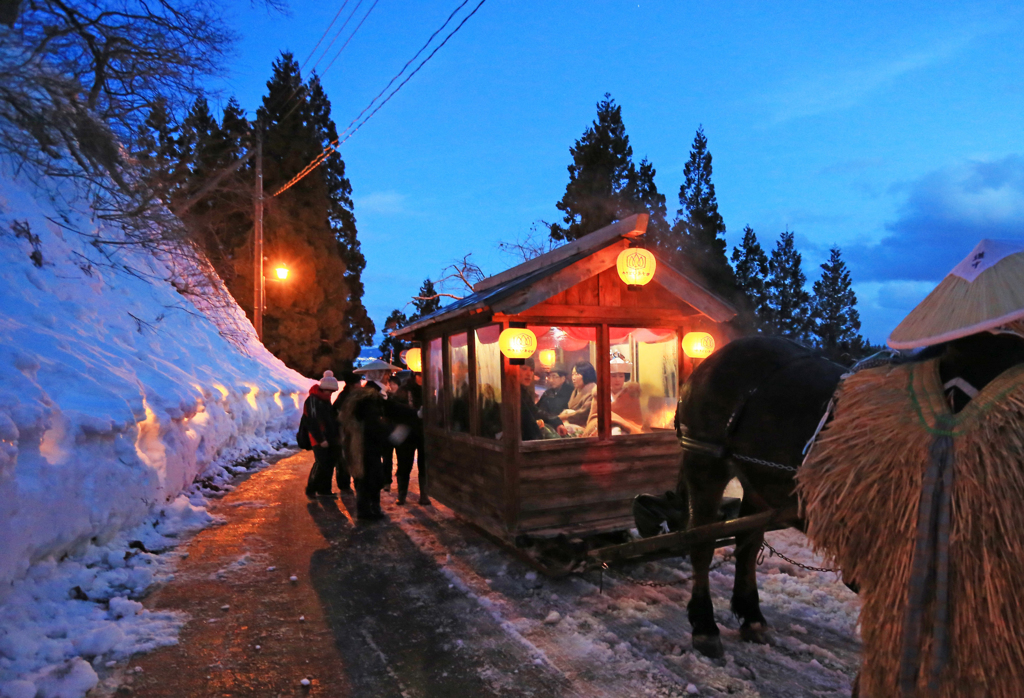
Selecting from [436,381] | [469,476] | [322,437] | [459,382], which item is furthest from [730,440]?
[322,437]

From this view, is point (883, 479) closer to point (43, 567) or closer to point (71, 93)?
point (43, 567)

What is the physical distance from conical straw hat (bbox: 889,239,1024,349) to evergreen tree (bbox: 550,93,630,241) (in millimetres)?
20880

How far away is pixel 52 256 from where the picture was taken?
10156mm

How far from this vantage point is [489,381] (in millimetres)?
Answer: 6266

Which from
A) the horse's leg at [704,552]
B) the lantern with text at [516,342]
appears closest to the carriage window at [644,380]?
the lantern with text at [516,342]

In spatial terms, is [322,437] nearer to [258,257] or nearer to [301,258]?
[258,257]

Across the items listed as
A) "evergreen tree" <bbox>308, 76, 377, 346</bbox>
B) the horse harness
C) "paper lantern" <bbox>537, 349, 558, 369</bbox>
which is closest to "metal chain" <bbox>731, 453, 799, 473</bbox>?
the horse harness

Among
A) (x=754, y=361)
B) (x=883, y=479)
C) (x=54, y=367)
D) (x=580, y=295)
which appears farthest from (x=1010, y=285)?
(x=54, y=367)

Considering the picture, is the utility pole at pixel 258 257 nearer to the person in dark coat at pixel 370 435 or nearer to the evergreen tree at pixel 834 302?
the person in dark coat at pixel 370 435

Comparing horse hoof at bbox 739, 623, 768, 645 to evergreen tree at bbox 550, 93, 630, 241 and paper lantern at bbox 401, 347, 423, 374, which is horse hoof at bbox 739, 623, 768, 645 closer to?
paper lantern at bbox 401, 347, 423, 374

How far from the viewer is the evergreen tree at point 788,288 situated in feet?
90.4

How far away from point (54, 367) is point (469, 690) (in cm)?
586

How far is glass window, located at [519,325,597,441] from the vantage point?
6.00 meters

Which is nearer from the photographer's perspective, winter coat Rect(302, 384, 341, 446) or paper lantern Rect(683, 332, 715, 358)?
paper lantern Rect(683, 332, 715, 358)
